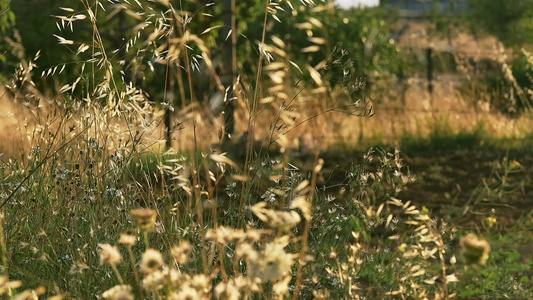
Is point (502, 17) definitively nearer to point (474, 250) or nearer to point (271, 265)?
point (474, 250)

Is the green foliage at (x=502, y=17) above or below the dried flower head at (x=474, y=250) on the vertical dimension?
below

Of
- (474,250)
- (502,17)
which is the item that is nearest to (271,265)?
(474,250)

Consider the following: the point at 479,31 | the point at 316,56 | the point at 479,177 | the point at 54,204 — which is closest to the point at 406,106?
the point at 316,56

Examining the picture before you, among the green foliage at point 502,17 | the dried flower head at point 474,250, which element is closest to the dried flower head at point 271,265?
the dried flower head at point 474,250

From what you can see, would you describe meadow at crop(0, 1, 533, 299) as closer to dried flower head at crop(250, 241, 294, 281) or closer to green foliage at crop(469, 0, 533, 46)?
dried flower head at crop(250, 241, 294, 281)

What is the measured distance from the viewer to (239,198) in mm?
4199

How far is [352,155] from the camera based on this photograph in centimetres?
683

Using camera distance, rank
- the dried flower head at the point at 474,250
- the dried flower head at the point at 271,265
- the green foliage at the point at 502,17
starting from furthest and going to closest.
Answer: the green foliage at the point at 502,17
the dried flower head at the point at 474,250
the dried flower head at the point at 271,265

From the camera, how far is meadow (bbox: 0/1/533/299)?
173 centimetres

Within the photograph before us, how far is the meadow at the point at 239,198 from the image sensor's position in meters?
1.73

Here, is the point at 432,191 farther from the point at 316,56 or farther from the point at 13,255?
the point at 316,56

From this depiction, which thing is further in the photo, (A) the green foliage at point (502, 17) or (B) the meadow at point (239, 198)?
(A) the green foliage at point (502, 17)

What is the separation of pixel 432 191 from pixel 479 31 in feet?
45.2

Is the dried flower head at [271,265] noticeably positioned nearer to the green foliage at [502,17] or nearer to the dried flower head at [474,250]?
the dried flower head at [474,250]
